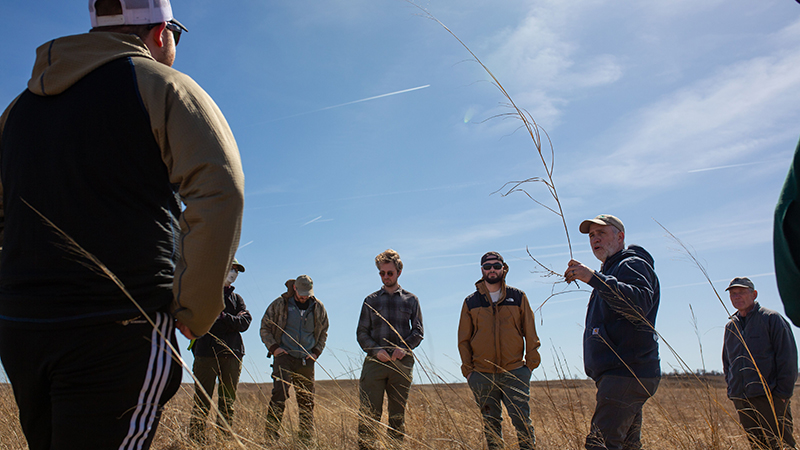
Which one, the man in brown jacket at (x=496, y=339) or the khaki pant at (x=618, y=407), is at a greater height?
the man in brown jacket at (x=496, y=339)

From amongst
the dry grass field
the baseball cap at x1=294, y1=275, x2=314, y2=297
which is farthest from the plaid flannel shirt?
the baseball cap at x1=294, y1=275, x2=314, y2=297

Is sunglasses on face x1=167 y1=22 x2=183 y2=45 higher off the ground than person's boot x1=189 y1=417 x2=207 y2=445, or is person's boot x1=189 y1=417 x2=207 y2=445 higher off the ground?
sunglasses on face x1=167 y1=22 x2=183 y2=45

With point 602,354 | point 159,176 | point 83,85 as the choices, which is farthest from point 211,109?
point 602,354

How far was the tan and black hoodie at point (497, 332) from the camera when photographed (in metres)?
5.09

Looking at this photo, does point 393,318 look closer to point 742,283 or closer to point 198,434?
point 198,434

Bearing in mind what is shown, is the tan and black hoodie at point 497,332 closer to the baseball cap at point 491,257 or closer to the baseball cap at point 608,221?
the baseball cap at point 491,257

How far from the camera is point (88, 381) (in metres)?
1.22

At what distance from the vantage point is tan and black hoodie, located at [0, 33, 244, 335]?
126 cm

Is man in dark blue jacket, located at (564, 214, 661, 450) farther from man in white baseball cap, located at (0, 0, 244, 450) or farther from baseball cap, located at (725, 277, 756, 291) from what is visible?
baseball cap, located at (725, 277, 756, 291)

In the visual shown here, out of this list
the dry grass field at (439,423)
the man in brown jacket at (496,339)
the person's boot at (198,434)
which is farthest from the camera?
the man in brown jacket at (496,339)

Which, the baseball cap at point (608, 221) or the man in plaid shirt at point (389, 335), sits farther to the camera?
the man in plaid shirt at point (389, 335)

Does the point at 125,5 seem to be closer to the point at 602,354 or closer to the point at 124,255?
the point at 124,255

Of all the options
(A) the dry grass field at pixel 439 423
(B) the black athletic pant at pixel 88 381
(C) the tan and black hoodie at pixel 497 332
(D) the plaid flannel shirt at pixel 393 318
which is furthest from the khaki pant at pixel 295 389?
(B) the black athletic pant at pixel 88 381

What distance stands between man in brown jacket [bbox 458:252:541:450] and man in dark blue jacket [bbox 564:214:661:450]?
1443 millimetres
